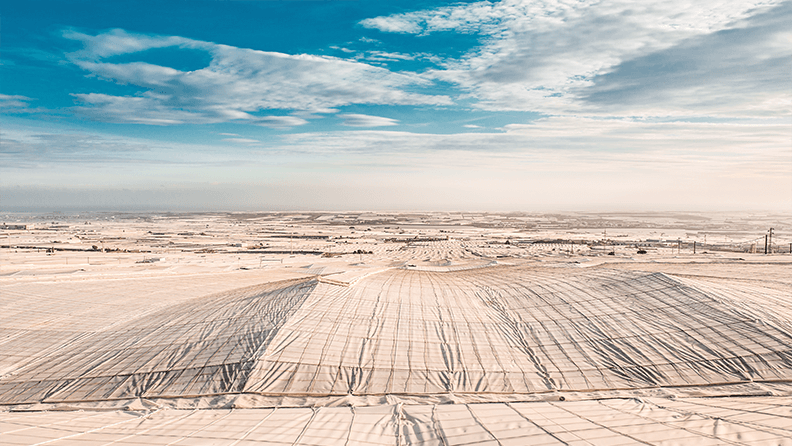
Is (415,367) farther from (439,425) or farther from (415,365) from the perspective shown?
(439,425)

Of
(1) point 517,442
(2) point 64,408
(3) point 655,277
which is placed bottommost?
(2) point 64,408

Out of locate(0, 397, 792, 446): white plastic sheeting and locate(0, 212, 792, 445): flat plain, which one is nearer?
locate(0, 397, 792, 446): white plastic sheeting

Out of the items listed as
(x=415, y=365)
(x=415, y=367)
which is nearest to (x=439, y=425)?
(x=415, y=367)

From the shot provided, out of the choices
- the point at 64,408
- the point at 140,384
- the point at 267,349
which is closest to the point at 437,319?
the point at 267,349

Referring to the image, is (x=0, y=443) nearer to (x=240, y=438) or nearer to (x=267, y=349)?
(x=240, y=438)

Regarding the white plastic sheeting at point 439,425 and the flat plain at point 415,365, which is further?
the flat plain at point 415,365

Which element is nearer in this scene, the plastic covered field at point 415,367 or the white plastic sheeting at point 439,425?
the white plastic sheeting at point 439,425

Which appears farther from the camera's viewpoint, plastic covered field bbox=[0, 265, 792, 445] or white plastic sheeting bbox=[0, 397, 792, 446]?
plastic covered field bbox=[0, 265, 792, 445]

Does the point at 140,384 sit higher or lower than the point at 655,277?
lower
